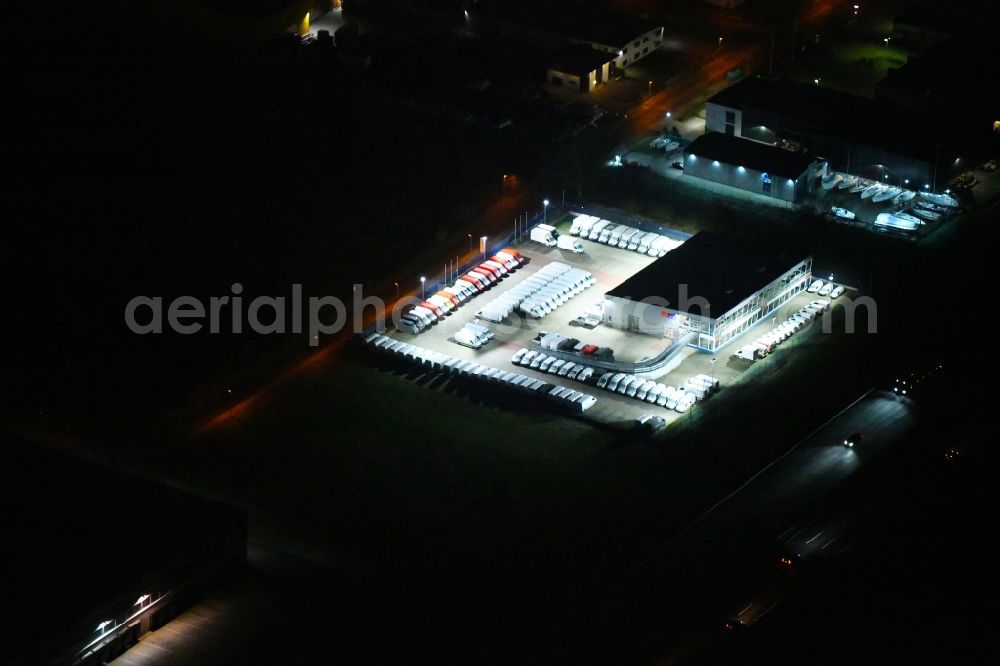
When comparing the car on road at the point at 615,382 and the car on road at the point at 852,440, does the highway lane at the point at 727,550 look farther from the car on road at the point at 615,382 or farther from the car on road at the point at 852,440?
the car on road at the point at 615,382

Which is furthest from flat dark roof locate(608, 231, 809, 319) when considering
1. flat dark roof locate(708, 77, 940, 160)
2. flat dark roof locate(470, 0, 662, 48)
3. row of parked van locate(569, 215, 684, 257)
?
flat dark roof locate(470, 0, 662, 48)

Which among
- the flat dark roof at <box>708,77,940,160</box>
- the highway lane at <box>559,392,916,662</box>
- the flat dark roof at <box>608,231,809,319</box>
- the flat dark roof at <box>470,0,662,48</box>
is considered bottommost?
the highway lane at <box>559,392,916,662</box>

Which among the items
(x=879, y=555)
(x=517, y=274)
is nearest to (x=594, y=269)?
(x=517, y=274)

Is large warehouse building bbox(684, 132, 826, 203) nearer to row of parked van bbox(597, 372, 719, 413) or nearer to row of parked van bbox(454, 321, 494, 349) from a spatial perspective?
row of parked van bbox(597, 372, 719, 413)

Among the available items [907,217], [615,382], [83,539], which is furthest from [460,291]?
[83,539]

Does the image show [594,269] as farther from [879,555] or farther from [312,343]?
[879,555]

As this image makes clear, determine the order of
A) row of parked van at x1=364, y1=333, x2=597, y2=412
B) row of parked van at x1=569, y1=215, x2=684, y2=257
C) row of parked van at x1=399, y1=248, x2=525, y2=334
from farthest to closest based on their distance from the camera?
row of parked van at x1=569, y1=215, x2=684, y2=257 → row of parked van at x1=399, y1=248, x2=525, y2=334 → row of parked van at x1=364, y1=333, x2=597, y2=412

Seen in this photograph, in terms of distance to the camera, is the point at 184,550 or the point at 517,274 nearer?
the point at 184,550
